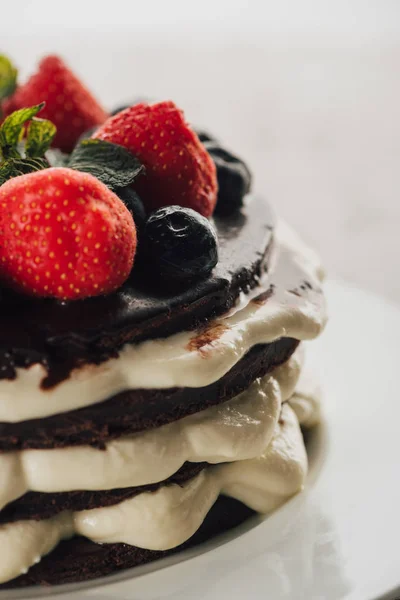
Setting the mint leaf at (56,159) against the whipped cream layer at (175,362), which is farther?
the mint leaf at (56,159)

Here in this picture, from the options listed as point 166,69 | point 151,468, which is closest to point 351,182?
point 166,69

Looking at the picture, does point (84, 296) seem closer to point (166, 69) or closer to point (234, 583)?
point (234, 583)

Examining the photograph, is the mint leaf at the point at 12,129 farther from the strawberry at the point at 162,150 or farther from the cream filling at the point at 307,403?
the cream filling at the point at 307,403

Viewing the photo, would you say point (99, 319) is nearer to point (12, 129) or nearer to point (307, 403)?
point (12, 129)

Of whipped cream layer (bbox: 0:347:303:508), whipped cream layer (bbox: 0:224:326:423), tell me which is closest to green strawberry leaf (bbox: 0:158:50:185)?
whipped cream layer (bbox: 0:224:326:423)

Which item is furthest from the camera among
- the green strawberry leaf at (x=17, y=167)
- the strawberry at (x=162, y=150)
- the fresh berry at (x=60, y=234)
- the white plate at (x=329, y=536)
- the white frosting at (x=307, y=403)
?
the white frosting at (x=307, y=403)

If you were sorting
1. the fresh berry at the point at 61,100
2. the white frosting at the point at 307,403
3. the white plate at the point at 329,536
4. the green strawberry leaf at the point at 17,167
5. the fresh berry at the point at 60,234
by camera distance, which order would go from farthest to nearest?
the fresh berry at the point at 61,100 → the white frosting at the point at 307,403 → the green strawberry leaf at the point at 17,167 → the white plate at the point at 329,536 → the fresh berry at the point at 60,234

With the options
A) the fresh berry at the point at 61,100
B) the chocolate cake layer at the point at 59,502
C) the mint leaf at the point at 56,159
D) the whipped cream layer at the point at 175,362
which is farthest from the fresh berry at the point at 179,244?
the fresh berry at the point at 61,100

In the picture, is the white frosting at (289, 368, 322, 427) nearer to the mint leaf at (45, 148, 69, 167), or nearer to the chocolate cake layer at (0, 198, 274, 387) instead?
the chocolate cake layer at (0, 198, 274, 387)
